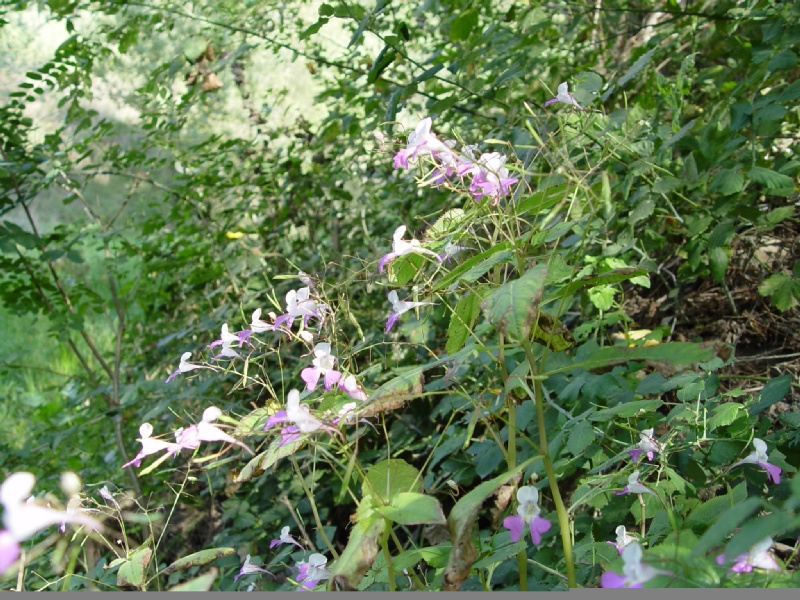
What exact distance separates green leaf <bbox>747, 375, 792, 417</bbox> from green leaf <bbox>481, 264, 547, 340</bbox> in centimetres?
Answer: 62

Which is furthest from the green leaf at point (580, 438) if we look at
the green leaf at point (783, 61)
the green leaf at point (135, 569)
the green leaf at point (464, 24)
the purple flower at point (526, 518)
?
the green leaf at point (464, 24)

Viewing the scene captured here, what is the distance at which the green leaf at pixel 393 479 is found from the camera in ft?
2.60

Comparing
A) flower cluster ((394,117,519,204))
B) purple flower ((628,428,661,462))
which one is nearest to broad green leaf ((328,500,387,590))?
flower cluster ((394,117,519,204))

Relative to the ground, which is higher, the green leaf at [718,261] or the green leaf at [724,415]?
the green leaf at [724,415]

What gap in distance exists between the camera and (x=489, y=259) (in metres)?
0.73

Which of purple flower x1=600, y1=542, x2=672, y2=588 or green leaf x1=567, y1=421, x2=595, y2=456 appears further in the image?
green leaf x1=567, y1=421, x2=595, y2=456

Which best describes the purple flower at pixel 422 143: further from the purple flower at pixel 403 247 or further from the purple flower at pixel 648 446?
the purple flower at pixel 648 446

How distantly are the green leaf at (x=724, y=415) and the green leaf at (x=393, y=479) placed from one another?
1.63 ft

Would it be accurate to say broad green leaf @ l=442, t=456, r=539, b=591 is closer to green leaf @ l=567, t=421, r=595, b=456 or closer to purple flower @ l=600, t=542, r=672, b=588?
purple flower @ l=600, t=542, r=672, b=588

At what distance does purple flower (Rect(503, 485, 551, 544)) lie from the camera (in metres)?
0.74

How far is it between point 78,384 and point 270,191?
42.5 inches

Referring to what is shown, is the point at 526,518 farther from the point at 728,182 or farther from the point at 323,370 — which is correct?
the point at 728,182

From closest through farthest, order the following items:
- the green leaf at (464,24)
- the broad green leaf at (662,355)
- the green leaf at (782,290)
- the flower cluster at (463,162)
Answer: the broad green leaf at (662,355), the flower cluster at (463,162), the green leaf at (782,290), the green leaf at (464,24)

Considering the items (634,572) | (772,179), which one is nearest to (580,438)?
(634,572)
